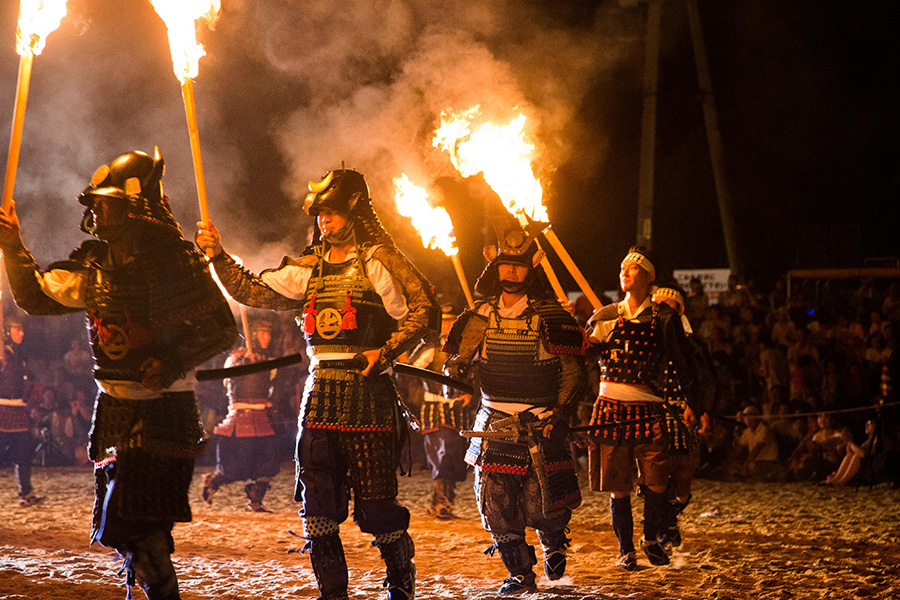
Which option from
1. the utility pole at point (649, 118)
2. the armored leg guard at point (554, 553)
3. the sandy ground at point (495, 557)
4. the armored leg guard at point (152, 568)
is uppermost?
the utility pole at point (649, 118)

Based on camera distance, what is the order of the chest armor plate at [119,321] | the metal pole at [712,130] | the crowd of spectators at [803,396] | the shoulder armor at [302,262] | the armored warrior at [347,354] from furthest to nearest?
the metal pole at [712,130] → the crowd of spectators at [803,396] → the shoulder armor at [302,262] → the armored warrior at [347,354] → the chest armor plate at [119,321]

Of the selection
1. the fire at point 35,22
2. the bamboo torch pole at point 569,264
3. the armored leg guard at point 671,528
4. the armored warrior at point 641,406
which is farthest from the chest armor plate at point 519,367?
the fire at point 35,22

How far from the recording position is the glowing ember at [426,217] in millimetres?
8383

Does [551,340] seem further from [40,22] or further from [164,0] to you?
[40,22]

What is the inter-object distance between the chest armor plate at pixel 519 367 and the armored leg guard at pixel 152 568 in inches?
90.5

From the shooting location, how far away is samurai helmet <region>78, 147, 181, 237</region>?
4727 millimetres

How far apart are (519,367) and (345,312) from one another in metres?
1.36

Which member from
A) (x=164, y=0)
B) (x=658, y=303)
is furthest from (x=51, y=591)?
(x=658, y=303)

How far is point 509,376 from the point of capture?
19.6 ft

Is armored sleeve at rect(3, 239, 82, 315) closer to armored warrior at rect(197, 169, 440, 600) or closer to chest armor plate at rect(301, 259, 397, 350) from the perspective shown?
armored warrior at rect(197, 169, 440, 600)

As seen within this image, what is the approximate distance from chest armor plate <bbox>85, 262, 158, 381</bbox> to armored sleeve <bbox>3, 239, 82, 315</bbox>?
22 cm

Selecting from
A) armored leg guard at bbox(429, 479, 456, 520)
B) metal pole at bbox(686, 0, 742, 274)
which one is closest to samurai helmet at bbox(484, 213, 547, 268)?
armored leg guard at bbox(429, 479, 456, 520)

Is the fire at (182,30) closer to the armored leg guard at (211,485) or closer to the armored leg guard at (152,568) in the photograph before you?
the armored leg guard at (152,568)

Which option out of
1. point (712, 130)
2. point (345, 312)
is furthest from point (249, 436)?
point (712, 130)
